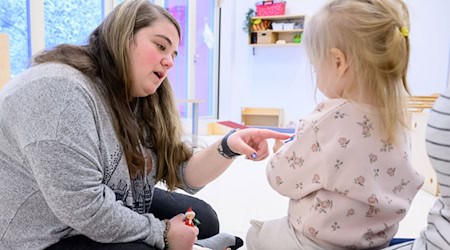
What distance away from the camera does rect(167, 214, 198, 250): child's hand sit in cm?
89

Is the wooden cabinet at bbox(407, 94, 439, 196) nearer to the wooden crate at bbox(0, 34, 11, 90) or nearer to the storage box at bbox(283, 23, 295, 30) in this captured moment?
the wooden crate at bbox(0, 34, 11, 90)

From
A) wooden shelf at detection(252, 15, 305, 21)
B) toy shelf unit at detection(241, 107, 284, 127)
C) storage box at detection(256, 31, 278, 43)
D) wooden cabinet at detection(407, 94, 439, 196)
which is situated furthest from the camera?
toy shelf unit at detection(241, 107, 284, 127)

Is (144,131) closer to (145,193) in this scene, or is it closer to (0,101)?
(145,193)

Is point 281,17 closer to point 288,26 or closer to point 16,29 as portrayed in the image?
point 288,26

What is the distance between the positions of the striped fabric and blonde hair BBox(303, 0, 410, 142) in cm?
17

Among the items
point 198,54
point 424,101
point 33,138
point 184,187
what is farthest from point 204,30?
point 33,138

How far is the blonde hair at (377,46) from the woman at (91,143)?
11.5 inches

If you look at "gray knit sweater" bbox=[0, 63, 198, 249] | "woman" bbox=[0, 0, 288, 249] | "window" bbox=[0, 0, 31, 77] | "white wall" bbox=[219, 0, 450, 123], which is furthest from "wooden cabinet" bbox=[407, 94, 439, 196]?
"window" bbox=[0, 0, 31, 77]

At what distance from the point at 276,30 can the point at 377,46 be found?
4.54m

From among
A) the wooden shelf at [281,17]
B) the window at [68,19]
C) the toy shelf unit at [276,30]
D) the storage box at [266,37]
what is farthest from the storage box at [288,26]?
the window at [68,19]

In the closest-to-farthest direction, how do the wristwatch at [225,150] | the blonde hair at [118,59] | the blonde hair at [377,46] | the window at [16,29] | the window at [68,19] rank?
the blonde hair at [377,46]
the blonde hair at [118,59]
the wristwatch at [225,150]
the window at [16,29]
the window at [68,19]

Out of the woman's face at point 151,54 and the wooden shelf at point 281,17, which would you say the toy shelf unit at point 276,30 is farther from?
the woman's face at point 151,54

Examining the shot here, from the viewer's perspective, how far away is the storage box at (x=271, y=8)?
5.08m

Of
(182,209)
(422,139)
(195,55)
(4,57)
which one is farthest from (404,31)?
(195,55)
